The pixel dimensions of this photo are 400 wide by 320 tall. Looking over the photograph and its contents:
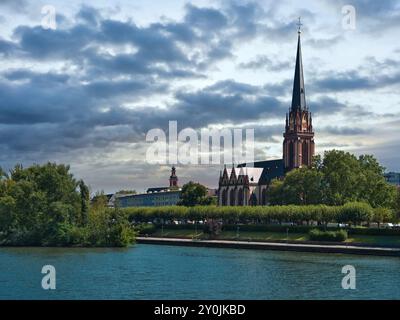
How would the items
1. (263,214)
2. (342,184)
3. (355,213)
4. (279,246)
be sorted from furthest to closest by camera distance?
(342,184) < (263,214) < (355,213) < (279,246)

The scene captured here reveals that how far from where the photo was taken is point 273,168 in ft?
587

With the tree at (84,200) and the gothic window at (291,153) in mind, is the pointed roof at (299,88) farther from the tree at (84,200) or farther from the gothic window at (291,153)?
the tree at (84,200)

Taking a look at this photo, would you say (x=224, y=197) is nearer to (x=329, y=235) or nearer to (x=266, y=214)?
(x=266, y=214)

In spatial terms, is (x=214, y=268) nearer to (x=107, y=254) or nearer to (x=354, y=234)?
(x=107, y=254)

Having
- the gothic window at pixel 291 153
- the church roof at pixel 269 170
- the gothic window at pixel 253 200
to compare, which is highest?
the gothic window at pixel 291 153

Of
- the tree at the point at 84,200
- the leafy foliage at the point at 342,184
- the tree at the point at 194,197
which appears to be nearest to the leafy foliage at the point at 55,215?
the tree at the point at 84,200

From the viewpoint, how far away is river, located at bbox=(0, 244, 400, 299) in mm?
48375

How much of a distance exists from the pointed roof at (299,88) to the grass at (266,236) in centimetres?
5189

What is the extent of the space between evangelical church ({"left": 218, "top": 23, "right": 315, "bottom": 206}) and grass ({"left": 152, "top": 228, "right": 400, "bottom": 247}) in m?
51.0

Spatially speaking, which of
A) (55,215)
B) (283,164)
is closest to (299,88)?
(283,164)

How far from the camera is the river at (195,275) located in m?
48.4

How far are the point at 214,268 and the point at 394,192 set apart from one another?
64.5 m

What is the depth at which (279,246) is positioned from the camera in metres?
93.1

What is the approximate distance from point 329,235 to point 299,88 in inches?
2762
